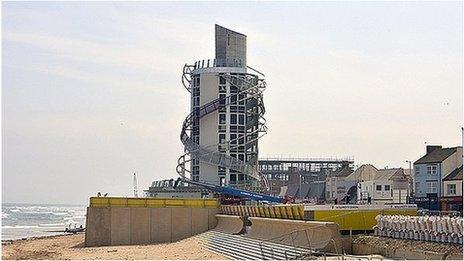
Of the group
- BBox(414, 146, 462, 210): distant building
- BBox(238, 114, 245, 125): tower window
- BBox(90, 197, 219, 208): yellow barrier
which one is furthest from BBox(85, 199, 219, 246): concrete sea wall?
BBox(238, 114, 245, 125): tower window

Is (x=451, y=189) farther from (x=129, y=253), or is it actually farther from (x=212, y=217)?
(x=129, y=253)

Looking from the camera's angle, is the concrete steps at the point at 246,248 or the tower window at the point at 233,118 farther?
the tower window at the point at 233,118

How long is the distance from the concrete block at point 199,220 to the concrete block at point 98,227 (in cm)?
581

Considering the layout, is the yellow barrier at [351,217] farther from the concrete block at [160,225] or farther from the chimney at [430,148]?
the chimney at [430,148]

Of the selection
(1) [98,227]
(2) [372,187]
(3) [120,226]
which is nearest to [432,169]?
(2) [372,187]

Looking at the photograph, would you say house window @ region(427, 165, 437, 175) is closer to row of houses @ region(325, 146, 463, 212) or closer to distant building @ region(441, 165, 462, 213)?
row of houses @ region(325, 146, 463, 212)

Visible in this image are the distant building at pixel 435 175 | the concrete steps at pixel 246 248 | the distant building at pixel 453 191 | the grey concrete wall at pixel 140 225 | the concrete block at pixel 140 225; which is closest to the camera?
the concrete steps at pixel 246 248

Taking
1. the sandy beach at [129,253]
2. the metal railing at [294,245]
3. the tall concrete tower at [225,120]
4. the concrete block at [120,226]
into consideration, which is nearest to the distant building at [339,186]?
the tall concrete tower at [225,120]

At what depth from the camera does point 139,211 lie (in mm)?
52938

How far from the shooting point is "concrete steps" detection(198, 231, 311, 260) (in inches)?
1242

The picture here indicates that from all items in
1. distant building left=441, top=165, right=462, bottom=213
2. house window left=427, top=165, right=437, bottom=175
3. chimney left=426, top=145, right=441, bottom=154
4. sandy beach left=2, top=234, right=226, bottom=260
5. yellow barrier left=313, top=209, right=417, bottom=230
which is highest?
chimney left=426, top=145, right=441, bottom=154

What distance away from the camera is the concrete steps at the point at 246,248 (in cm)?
3154

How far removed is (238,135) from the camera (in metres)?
78.4

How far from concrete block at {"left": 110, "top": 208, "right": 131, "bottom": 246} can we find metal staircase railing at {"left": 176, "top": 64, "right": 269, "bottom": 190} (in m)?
25.1
